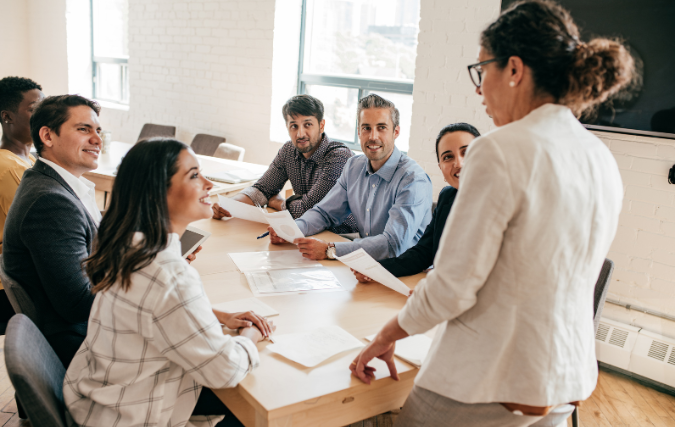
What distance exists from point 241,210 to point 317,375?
1.35 metres

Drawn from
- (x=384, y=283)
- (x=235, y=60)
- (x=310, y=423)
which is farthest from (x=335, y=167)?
(x=235, y=60)

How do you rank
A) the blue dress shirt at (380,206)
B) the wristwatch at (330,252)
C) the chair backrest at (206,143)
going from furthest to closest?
1. the chair backrest at (206,143)
2. the blue dress shirt at (380,206)
3. the wristwatch at (330,252)

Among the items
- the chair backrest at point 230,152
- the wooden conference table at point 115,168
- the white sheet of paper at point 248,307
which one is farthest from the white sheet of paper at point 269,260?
Result: the chair backrest at point 230,152

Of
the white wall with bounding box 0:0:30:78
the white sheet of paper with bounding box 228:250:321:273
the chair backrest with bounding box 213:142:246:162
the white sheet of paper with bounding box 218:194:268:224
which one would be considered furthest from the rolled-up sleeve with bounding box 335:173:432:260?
the white wall with bounding box 0:0:30:78

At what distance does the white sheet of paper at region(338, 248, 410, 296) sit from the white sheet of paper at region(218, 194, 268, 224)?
0.76m

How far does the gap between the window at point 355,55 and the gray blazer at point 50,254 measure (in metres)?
3.05

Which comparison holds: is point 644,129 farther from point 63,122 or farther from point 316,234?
point 63,122

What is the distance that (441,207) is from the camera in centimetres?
183

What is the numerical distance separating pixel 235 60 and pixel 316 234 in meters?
3.10

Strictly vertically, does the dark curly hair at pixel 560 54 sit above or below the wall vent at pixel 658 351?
above

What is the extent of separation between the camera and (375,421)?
2188mm

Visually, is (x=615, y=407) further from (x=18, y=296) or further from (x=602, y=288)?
(x=18, y=296)

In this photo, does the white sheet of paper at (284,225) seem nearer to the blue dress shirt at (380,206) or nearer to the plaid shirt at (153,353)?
the blue dress shirt at (380,206)

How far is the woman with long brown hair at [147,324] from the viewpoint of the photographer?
104 cm
